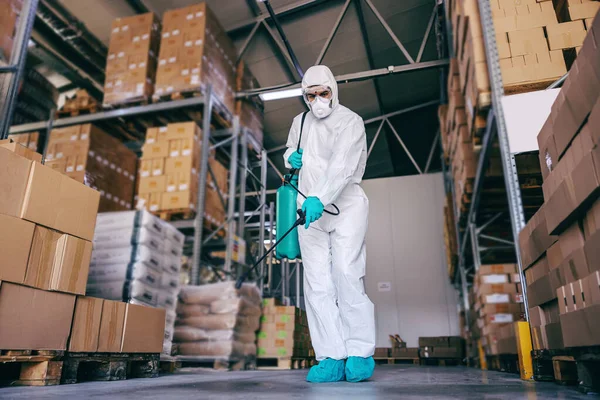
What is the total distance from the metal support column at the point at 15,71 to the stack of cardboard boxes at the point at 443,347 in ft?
25.5

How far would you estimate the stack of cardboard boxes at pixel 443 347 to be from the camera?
8562 mm

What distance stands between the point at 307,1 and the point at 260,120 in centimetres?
240

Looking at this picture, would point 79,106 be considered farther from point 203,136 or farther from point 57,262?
point 57,262

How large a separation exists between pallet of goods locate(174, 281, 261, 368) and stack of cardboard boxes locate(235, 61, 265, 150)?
12.6ft

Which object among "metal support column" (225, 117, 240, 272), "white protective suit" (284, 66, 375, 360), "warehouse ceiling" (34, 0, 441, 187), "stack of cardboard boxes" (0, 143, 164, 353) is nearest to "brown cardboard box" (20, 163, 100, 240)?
"stack of cardboard boxes" (0, 143, 164, 353)

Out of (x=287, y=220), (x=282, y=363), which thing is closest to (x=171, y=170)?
(x=282, y=363)

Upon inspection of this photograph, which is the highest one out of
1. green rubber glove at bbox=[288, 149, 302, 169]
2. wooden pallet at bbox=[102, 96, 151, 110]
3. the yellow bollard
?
wooden pallet at bbox=[102, 96, 151, 110]

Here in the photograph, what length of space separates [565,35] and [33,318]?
400 centimetres

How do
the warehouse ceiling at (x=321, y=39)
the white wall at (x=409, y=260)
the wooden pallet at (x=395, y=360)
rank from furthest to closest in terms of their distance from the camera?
the white wall at (x=409, y=260) < the wooden pallet at (x=395, y=360) < the warehouse ceiling at (x=321, y=39)

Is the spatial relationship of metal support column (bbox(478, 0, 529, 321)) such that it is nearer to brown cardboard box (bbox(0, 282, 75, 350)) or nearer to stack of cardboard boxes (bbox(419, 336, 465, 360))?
brown cardboard box (bbox(0, 282, 75, 350))

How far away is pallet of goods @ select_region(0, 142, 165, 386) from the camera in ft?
7.43

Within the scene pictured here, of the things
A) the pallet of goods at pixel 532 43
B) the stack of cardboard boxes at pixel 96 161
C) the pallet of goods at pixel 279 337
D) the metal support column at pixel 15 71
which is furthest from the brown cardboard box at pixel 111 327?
the stack of cardboard boxes at pixel 96 161

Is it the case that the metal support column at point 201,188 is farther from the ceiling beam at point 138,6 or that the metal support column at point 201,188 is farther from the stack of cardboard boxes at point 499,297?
the stack of cardboard boxes at point 499,297

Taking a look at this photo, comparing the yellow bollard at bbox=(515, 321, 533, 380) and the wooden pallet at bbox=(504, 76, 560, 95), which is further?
the wooden pallet at bbox=(504, 76, 560, 95)
